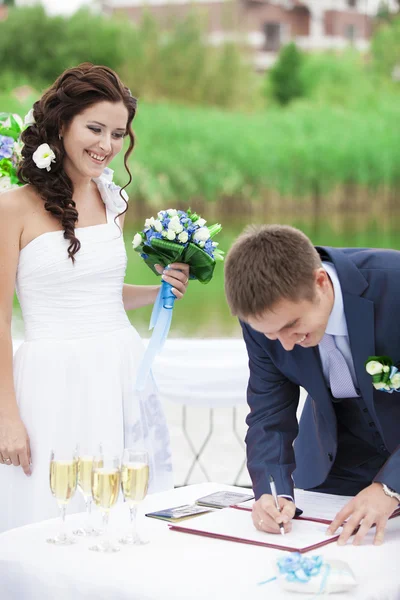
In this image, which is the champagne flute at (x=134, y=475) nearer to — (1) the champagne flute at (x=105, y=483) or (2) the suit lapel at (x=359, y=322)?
(1) the champagne flute at (x=105, y=483)

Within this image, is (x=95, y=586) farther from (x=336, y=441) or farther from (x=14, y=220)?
(x=14, y=220)

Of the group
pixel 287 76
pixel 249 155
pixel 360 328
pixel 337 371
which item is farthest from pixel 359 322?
pixel 287 76

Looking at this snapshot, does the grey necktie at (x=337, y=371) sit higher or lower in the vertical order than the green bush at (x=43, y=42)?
lower

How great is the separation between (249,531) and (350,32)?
8.17m

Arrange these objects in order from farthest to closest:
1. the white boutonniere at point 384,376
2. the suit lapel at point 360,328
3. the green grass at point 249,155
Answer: the green grass at point 249,155
the suit lapel at point 360,328
the white boutonniere at point 384,376

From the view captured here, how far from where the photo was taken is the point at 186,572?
174 cm

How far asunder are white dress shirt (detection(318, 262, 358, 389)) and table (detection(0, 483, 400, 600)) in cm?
43

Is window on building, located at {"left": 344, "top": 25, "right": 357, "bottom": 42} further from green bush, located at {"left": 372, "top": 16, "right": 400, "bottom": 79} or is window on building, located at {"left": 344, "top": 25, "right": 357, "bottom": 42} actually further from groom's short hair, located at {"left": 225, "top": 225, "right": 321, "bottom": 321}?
groom's short hair, located at {"left": 225, "top": 225, "right": 321, "bottom": 321}

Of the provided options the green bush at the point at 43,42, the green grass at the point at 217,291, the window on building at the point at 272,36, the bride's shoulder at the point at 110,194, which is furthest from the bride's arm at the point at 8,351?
the window on building at the point at 272,36

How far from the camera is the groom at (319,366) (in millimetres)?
1958

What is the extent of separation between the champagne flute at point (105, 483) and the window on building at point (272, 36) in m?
7.87

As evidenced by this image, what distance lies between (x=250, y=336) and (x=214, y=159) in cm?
717

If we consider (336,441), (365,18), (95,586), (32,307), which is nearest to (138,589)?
(95,586)

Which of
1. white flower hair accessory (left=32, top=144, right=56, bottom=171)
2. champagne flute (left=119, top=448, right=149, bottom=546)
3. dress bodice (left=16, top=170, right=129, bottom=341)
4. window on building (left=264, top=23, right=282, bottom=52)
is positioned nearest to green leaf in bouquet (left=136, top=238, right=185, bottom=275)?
dress bodice (left=16, top=170, right=129, bottom=341)
